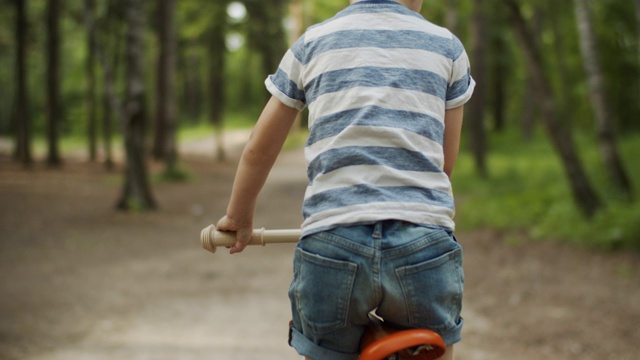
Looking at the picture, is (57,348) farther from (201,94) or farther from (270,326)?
(201,94)

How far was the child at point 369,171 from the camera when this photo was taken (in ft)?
6.23

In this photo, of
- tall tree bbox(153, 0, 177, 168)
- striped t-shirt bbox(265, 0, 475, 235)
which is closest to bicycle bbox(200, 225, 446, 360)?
striped t-shirt bbox(265, 0, 475, 235)

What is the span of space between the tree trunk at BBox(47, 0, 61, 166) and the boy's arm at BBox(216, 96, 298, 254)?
2150 cm

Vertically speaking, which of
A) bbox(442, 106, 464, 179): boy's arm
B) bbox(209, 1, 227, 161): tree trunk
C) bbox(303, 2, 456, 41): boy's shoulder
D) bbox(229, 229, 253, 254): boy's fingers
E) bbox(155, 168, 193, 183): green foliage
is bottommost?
bbox(155, 168, 193, 183): green foliage

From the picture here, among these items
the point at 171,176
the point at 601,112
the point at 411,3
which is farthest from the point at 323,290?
the point at 171,176

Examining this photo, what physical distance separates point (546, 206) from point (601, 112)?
5.63 ft

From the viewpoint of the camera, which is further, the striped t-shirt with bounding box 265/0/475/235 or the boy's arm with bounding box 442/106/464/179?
the boy's arm with bounding box 442/106/464/179

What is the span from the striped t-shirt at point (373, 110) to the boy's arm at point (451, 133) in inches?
4.0

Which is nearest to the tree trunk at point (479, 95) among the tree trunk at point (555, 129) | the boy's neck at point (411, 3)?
the tree trunk at point (555, 129)

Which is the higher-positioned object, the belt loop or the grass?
the belt loop

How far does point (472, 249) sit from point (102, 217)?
6.60 m

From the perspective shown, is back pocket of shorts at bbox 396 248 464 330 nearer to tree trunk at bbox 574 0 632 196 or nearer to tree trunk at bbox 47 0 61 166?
tree trunk at bbox 574 0 632 196

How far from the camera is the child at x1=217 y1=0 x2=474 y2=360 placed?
1.90 m

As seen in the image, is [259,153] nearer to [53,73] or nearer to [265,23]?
[265,23]
